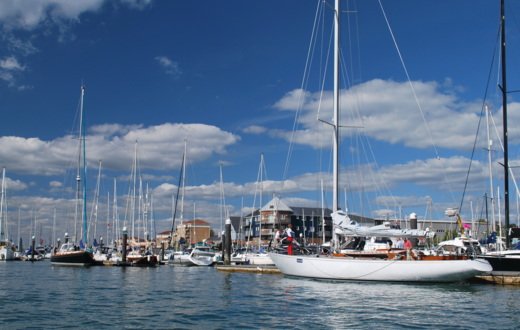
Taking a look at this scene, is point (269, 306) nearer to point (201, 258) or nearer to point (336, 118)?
point (336, 118)

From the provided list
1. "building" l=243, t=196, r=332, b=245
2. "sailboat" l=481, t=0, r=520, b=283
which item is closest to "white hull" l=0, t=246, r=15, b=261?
"building" l=243, t=196, r=332, b=245

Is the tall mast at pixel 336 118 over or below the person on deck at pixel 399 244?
over

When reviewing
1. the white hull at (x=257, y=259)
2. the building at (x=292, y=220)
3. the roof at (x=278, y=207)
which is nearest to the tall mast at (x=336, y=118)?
the white hull at (x=257, y=259)

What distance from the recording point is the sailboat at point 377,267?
3128 cm

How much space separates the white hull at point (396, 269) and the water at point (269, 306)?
572mm

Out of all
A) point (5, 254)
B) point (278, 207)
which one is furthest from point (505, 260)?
point (5, 254)

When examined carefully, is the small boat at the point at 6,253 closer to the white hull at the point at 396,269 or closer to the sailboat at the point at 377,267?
the sailboat at the point at 377,267

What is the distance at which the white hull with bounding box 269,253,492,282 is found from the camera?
102ft

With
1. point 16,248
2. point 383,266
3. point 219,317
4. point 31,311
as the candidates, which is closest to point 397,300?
point 383,266

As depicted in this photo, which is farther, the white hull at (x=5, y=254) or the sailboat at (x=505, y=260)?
the white hull at (x=5, y=254)

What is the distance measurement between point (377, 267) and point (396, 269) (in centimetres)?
111

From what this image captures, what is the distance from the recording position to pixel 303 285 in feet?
106

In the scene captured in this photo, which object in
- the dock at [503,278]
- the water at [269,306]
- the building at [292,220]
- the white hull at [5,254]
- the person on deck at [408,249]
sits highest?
the building at [292,220]

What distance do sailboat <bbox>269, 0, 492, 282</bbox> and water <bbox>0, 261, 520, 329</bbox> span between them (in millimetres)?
615
